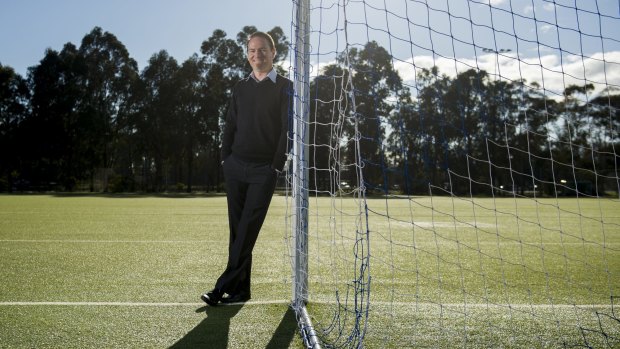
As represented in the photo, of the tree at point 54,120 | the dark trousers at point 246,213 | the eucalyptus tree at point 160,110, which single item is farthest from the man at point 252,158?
the tree at point 54,120

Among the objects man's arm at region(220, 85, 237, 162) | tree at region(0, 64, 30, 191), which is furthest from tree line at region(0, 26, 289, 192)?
man's arm at region(220, 85, 237, 162)

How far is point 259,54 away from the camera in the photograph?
165 inches

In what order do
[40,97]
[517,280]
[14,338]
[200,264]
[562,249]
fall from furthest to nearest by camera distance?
[40,97], [562,249], [200,264], [517,280], [14,338]

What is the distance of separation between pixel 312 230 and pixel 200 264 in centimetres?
456

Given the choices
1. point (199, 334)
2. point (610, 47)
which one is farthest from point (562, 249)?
point (199, 334)

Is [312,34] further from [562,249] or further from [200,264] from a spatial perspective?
[562,249]

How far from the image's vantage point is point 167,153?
48.4m

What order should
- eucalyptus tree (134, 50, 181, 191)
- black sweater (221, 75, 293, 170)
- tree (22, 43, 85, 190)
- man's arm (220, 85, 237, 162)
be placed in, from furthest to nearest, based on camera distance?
eucalyptus tree (134, 50, 181, 191), tree (22, 43, 85, 190), man's arm (220, 85, 237, 162), black sweater (221, 75, 293, 170)

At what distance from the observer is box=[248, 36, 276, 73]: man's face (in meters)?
4.19

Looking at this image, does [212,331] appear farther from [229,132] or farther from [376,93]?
[376,93]

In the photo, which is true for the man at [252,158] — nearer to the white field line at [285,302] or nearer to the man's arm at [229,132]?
the man's arm at [229,132]

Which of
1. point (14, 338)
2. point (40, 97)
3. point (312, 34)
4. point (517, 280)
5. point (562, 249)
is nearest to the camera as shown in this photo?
point (14, 338)

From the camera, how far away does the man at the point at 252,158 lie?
13.5 feet

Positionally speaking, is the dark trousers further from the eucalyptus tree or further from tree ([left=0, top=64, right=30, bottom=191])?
tree ([left=0, top=64, right=30, bottom=191])
